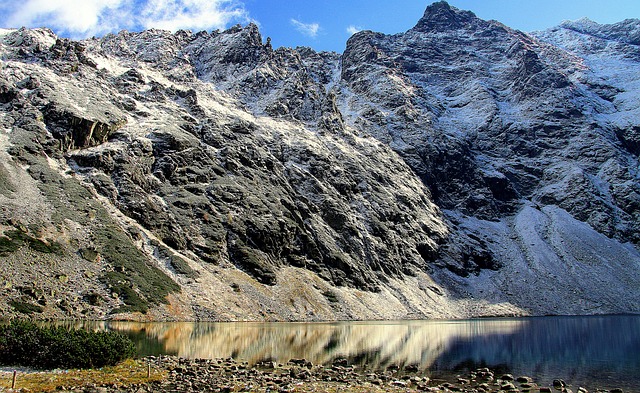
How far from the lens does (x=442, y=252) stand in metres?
147

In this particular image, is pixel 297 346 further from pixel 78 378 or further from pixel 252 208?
pixel 252 208

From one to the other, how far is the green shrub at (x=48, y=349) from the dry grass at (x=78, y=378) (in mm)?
771

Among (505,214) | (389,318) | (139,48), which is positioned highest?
(139,48)

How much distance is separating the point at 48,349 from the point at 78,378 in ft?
10.7

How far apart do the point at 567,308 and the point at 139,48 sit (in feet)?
574

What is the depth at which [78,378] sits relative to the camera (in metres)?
23.9

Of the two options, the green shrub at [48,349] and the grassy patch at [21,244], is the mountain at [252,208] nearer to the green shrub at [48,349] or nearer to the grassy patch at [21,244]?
the grassy patch at [21,244]

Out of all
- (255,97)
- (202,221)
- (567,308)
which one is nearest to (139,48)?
(255,97)

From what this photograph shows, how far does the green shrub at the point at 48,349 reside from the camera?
2570 cm

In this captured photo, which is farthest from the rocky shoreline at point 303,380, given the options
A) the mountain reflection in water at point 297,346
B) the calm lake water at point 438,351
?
the mountain reflection in water at point 297,346

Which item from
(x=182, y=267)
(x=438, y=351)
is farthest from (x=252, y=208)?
(x=438, y=351)

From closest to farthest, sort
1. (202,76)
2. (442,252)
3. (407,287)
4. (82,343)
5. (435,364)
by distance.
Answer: (82,343)
(435,364)
(407,287)
(442,252)
(202,76)

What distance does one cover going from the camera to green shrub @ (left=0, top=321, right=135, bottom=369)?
84.3 feet

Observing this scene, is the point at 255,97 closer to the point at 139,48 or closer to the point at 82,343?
the point at 139,48
